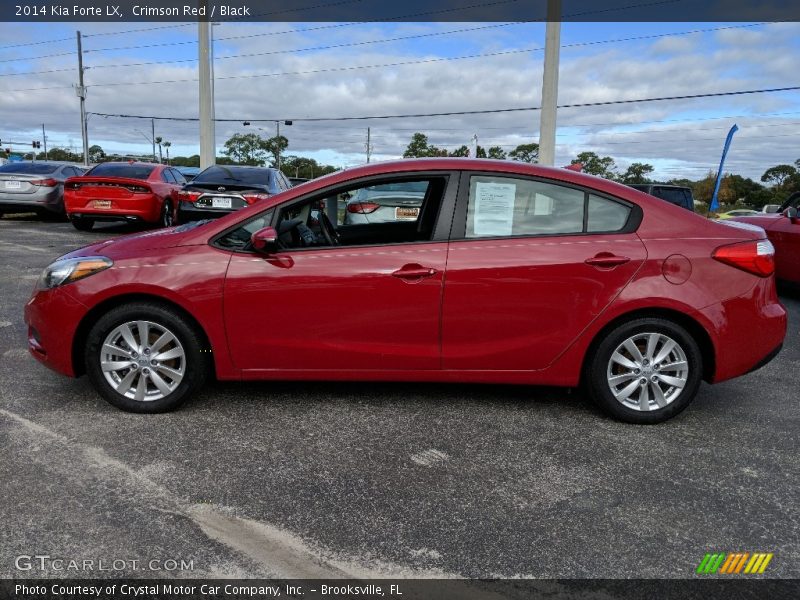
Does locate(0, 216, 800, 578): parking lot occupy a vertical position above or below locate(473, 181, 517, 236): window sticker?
below

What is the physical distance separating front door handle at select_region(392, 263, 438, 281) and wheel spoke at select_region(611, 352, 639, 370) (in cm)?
118

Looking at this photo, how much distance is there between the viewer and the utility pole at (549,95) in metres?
13.1

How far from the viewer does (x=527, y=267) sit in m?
3.76

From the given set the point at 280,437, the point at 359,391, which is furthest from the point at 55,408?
the point at 359,391

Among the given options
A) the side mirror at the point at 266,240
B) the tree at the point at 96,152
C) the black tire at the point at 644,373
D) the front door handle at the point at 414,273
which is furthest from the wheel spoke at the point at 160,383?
the tree at the point at 96,152

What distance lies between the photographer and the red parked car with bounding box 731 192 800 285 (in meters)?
8.01

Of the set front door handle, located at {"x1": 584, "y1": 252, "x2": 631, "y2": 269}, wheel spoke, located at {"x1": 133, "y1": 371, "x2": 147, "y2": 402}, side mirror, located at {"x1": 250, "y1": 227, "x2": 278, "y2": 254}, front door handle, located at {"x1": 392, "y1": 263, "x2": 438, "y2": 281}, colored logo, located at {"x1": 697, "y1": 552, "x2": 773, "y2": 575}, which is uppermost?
side mirror, located at {"x1": 250, "y1": 227, "x2": 278, "y2": 254}

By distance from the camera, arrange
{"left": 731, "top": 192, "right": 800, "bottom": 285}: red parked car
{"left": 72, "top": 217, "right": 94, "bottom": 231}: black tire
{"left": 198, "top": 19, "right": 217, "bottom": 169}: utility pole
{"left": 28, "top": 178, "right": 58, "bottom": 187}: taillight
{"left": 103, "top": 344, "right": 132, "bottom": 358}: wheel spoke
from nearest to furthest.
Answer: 1. {"left": 103, "top": 344, "right": 132, "bottom": 358}: wheel spoke
2. {"left": 731, "top": 192, "right": 800, "bottom": 285}: red parked car
3. {"left": 72, "top": 217, "right": 94, "bottom": 231}: black tire
4. {"left": 28, "top": 178, "right": 58, "bottom": 187}: taillight
5. {"left": 198, "top": 19, "right": 217, "bottom": 169}: utility pole

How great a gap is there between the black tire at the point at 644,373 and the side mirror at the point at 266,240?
1995 millimetres

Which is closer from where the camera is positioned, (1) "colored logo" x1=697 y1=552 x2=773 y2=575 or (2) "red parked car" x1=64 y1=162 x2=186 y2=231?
(1) "colored logo" x1=697 y1=552 x2=773 y2=575

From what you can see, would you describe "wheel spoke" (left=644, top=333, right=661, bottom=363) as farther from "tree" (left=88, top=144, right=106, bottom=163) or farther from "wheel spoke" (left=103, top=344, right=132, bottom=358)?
"tree" (left=88, top=144, right=106, bottom=163)

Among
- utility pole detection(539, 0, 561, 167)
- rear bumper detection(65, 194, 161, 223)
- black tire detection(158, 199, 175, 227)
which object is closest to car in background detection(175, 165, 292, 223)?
rear bumper detection(65, 194, 161, 223)

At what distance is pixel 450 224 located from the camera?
12.7 feet

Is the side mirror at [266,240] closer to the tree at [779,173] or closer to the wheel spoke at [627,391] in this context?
the wheel spoke at [627,391]
